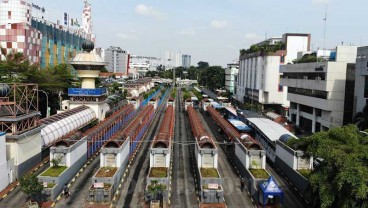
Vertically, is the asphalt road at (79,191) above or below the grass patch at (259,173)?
below

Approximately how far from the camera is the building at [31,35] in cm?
8475

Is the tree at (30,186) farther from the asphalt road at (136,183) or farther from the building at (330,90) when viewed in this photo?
the building at (330,90)

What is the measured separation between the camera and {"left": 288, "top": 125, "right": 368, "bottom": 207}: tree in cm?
2200

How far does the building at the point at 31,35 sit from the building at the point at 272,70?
62.8m

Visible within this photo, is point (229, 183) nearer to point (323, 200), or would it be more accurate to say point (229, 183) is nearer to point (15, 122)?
point (323, 200)

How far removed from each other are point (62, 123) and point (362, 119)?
43.6 metres

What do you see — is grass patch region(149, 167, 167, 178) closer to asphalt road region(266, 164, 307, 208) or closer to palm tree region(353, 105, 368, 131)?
asphalt road region(266, 164, 307, 208)

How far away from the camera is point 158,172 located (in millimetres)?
34281

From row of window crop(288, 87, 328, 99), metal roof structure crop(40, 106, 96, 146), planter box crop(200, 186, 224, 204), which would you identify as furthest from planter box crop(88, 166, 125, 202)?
row of window crop(288, 87, 328, 99)

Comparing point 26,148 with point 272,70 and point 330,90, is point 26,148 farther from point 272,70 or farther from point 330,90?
point 272,70

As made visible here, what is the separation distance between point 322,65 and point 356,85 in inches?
315

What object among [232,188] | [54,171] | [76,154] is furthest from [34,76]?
[232,188]

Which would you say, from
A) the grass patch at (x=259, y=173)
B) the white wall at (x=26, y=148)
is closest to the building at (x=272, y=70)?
the grass patch at (x=259, y=173)

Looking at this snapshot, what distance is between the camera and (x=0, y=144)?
106 ft
